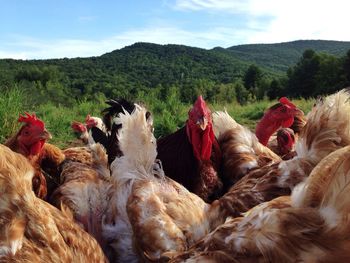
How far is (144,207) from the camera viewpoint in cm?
240

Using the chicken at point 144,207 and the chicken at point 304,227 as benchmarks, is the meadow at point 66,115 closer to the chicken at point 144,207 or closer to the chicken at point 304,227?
the chicken at point 144,207

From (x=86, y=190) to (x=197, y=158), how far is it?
871 millimetres

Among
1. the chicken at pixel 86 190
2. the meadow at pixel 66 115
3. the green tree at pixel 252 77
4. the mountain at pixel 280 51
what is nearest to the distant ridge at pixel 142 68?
the mountain at pixel 280 51

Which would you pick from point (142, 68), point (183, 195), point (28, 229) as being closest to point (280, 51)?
point (142, 68)

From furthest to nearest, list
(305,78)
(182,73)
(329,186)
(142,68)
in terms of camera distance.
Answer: (142,68), (182,73), (305,78), (329,186)

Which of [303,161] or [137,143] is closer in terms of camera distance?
[303,161]

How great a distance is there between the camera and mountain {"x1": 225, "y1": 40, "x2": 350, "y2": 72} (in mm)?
69875

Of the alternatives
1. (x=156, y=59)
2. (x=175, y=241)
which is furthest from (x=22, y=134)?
(x=156, y=59)

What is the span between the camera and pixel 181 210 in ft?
7.95

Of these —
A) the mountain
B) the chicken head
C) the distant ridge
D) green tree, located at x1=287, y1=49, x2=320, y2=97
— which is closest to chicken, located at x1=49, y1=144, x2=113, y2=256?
the chicken head

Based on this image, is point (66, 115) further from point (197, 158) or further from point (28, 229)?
point (28, 229)

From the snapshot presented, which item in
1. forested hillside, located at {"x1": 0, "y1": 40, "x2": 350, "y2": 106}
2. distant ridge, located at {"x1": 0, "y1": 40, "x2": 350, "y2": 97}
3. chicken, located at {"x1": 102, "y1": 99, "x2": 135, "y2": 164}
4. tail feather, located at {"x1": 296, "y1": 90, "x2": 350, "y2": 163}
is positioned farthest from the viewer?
distant ridge, located at {"x1": 0, "y1": 40, "x2": 350, "y2": 97}

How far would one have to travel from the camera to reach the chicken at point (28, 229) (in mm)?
1818

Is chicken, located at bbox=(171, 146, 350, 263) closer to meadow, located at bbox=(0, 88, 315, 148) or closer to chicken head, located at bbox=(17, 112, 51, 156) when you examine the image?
chicken head, located at bbox=(17, 112, 51, 156)
